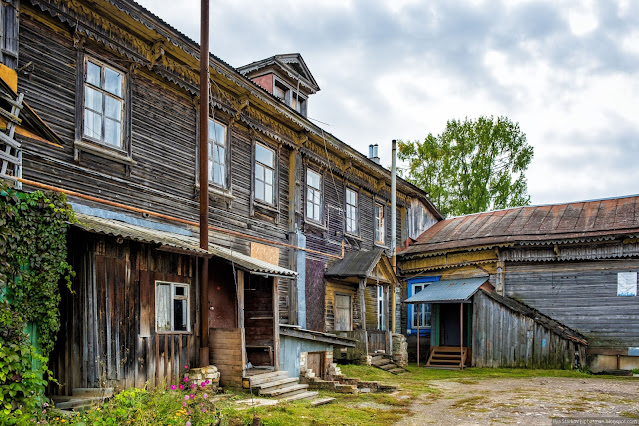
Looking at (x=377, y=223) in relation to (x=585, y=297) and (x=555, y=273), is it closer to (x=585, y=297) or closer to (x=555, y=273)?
(x=555, y=273)

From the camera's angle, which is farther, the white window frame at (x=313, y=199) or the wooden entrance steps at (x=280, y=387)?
the white window frame at (x=313, y=199)

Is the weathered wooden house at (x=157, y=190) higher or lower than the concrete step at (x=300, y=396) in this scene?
higher

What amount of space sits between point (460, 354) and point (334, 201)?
7.40 metres

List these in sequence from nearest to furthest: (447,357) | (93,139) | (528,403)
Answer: (93,139), (528,403), (447,357)

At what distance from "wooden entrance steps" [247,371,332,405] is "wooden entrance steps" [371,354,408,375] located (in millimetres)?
6063

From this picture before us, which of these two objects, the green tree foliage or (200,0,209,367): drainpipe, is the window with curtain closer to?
(200,0,209,367): drainpipe

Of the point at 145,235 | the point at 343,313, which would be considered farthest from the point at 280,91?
the point at 145,235

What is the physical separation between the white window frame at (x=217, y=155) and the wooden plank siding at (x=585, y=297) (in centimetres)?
1263

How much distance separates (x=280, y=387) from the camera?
37.6ft

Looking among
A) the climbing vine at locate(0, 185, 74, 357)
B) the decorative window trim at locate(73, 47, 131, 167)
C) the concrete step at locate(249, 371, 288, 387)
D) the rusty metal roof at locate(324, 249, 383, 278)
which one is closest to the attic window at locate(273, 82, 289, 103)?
the rusty metal roof at locate(324, 249, 383, 278)

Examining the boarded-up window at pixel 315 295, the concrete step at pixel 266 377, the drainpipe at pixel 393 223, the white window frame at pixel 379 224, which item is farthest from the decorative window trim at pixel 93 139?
the white window frame at pixel 379 224

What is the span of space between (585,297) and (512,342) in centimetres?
318

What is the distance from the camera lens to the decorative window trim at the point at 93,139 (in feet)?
34.1

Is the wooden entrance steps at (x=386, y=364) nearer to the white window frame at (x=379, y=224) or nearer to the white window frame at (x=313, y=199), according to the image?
the white window frame at (x=313, y=199)
